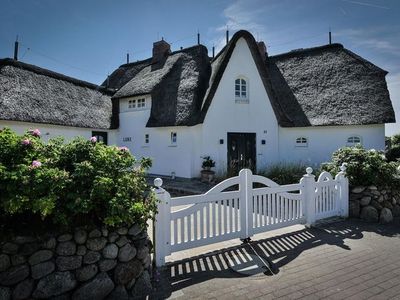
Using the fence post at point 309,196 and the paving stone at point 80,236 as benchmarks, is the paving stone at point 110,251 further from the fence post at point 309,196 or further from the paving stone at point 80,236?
the fence post at point 309,196

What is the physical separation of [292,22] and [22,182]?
947 centimetres

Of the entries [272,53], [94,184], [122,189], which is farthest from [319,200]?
[272,53]

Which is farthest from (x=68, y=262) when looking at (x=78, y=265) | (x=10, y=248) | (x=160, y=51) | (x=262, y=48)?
(x=262, y=48)

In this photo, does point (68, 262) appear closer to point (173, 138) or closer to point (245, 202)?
point (245, 202)

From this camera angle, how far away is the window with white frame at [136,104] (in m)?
15.2

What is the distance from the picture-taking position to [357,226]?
623 cm

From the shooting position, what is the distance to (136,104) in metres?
15.7

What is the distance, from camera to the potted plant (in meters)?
12.3

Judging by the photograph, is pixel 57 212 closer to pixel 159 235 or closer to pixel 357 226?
pixel 159 235

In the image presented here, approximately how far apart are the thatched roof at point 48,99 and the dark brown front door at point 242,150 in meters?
7.69

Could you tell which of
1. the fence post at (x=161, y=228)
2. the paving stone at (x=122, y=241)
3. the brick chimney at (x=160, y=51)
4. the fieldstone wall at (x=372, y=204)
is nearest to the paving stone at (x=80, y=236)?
the paving stone at (x=122, y=241)

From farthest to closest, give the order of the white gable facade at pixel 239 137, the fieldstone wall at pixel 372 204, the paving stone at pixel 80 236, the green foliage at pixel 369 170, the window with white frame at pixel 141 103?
the window with white frame at pixel 141 103 < the white gable facade at pixel 239 137 < the green foliage at pixel 369 170 < the fieldstone wall at pixel 372 204 < the paving stone at pixel 80 236

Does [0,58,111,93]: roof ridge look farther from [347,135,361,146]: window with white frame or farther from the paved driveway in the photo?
[347,135,361,146]: window with white frame

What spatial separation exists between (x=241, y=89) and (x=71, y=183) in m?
12.2
